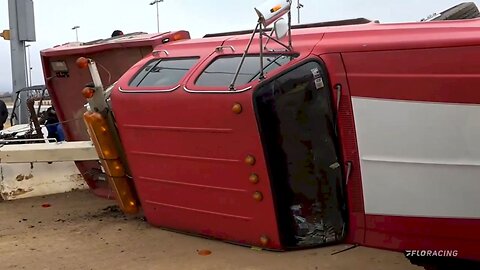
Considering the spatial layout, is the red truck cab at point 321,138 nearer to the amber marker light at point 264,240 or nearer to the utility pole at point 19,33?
the amber marker light at point 264,240

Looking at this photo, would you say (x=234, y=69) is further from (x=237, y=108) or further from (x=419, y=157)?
(x=419, y=157)

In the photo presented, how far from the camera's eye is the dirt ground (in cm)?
330

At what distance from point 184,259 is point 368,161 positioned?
4.59 feet

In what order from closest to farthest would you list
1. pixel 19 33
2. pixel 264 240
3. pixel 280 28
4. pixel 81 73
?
pixel 280 28
pixel 264 240
pixel 81 73
pixel 19 33

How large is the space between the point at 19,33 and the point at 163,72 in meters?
8.95

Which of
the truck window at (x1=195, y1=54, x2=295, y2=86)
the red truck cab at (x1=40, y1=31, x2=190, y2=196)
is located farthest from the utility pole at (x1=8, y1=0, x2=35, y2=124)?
the truck window at (x1=195, y1=54, x2=295, y2=86)

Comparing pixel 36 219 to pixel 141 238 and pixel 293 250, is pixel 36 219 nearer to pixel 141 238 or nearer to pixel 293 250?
pixel 141 238

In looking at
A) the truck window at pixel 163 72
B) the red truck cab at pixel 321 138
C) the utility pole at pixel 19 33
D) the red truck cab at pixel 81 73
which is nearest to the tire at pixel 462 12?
the red truck cab at pixel 321 138

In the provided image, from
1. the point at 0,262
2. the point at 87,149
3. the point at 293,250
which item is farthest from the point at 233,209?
the point at 87,149

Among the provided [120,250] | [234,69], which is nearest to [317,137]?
[234,69]

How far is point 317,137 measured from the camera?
308 cm

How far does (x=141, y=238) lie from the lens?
4.01 m

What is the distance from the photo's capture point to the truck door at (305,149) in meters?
3.04

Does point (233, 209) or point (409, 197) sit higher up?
point (409, 197)
